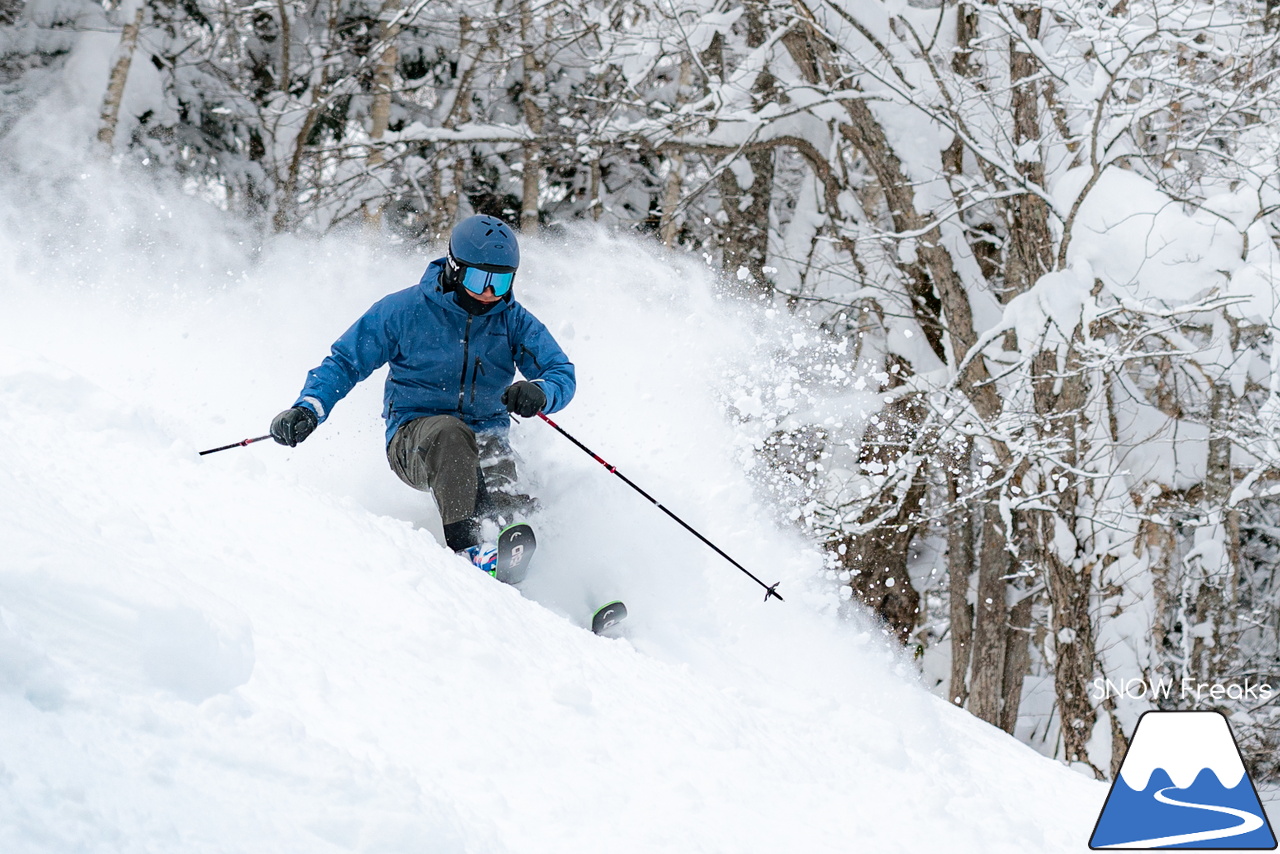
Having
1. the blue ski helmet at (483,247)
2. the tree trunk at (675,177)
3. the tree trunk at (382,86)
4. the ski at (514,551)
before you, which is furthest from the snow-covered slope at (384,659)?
the tree trunk at (382,86)

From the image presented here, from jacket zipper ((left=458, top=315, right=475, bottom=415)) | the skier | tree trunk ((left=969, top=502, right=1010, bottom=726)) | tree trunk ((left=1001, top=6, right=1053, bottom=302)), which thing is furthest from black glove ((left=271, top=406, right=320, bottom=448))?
tree trunk ((left=969, top=502, right=1010, bottom=726))

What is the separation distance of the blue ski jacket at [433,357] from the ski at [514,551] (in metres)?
0.52

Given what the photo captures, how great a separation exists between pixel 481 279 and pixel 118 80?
9.74 metres

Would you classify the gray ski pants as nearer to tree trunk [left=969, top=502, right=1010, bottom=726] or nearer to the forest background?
the forest background

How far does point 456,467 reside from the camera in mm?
4016

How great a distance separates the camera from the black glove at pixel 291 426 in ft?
12.5

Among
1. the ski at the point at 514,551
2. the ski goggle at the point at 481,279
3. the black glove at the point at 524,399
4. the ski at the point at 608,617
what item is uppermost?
the ski goggle at the point at 481,279

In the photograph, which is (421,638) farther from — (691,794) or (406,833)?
(406,833)

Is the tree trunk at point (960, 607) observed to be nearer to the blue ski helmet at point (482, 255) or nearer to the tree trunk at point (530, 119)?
the tree trunk at point (530, 119)

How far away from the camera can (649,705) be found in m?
2.82

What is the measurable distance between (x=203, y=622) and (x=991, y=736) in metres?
3.12

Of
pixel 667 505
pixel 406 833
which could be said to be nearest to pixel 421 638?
pixel 406 833

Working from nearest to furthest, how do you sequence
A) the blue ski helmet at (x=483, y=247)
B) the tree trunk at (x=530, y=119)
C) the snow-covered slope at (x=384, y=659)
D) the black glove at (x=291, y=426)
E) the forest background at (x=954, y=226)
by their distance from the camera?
the snow-covered slope at (x=384, y=659) → the black glove at (x=291, y=426) → the blue ski helmet at (x=483, y=247) → the forest background at (x=954, y=226) → the tree trunk at (x=530, y=119)

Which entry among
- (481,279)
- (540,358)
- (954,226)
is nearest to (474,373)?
(540,358)
